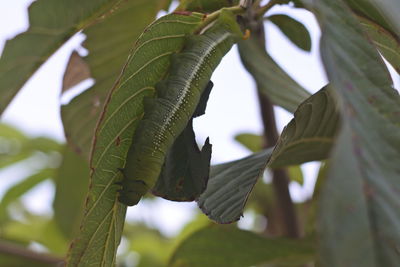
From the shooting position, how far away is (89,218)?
2.07ft

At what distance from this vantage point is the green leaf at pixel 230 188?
0.70m

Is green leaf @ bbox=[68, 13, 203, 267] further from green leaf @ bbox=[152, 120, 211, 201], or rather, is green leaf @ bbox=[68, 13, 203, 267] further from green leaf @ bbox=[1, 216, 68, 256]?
green leaf @ bbox=[1, 216, 68, 256]

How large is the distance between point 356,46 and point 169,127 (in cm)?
23

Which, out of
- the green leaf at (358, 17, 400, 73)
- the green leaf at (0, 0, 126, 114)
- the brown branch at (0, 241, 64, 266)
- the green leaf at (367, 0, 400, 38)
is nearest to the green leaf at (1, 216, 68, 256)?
the brown branch at (0, 241, 64, 266)

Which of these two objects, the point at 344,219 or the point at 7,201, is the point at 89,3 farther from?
the point at 7,201

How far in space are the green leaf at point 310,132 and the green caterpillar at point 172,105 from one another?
106 millimetres

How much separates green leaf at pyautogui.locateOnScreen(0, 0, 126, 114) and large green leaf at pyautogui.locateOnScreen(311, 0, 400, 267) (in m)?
0.36

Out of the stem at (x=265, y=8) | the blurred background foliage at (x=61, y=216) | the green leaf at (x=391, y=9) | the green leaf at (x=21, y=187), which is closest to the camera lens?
the green leaf at (x=391, y=9)

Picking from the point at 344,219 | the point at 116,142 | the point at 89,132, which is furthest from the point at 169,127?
the point at 89,132

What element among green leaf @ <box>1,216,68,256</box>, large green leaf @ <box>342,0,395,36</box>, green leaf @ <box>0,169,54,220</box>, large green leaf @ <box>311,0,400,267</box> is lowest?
large green leaf @ <box>311,0,400,267</box>

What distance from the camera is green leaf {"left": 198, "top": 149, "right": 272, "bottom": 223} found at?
A: 2.29ft

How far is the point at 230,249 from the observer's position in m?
1.15

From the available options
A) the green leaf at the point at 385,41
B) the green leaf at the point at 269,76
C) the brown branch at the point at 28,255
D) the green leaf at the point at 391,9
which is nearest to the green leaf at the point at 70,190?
the brown branch at the point at 28,255

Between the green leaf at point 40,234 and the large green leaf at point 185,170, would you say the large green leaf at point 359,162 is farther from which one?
the green leaf at point 40,234
